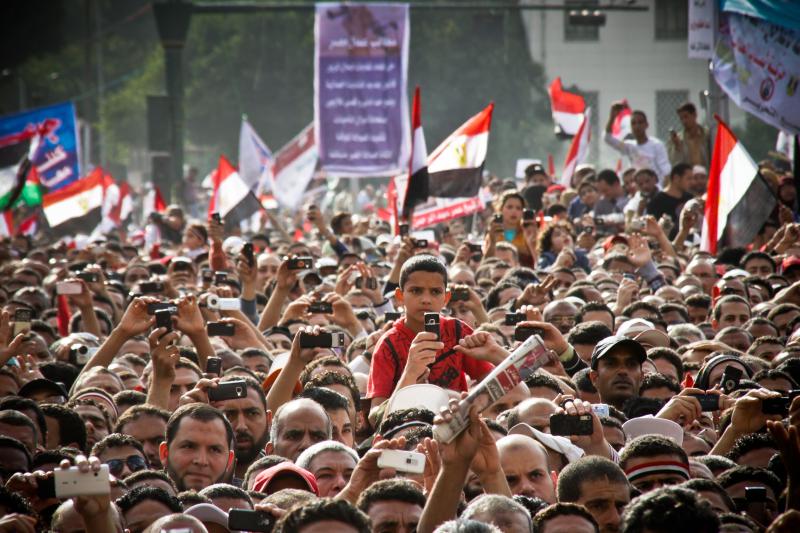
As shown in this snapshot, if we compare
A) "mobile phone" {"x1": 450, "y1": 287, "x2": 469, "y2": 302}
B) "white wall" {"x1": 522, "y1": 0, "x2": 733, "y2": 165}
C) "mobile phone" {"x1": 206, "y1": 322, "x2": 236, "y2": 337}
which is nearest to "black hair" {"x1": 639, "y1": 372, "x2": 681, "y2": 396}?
"mobile phone" {"x1": 450, "y1": 287, "x2": 469, "y2": 302}

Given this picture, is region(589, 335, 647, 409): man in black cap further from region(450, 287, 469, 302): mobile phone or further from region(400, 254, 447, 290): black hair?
region(450, 287, 469, 302): mobile phone

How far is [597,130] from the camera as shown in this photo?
42.5 metres

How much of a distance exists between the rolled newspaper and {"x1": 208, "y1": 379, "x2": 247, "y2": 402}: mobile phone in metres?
2.25

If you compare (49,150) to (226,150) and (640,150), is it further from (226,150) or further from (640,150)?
(226,150)

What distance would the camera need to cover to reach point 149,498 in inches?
217

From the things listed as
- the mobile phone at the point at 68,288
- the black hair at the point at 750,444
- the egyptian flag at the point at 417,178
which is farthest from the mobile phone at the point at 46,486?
the egyptian flag at the point at 417,178

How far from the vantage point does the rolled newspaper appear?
14.8 ft

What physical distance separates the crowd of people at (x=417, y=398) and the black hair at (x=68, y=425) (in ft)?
0.05

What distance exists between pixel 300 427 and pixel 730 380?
2301 millimetres

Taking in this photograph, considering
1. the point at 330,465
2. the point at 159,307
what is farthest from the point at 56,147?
the point at 330,465

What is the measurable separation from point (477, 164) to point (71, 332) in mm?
4709

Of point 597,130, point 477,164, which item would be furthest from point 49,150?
point 597,130

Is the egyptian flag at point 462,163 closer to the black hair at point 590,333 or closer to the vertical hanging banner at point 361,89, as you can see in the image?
the vertical hanging banner at point 361,89

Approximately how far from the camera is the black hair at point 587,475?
543 cm
